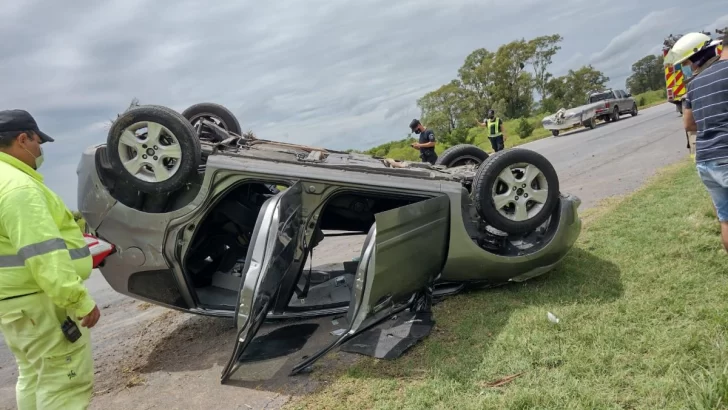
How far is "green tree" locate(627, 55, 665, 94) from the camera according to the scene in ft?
201

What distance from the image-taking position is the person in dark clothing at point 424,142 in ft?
31.7

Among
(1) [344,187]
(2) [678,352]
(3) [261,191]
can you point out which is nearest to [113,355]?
(3) [261,191]

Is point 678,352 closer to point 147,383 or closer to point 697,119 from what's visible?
point 697,119

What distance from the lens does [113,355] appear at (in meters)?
4.49

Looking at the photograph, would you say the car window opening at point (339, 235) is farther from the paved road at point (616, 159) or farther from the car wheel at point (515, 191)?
the paved road at point (616, 159)

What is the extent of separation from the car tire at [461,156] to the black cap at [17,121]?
3890 mm

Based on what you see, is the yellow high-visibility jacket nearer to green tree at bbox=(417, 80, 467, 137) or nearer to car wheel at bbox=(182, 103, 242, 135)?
car wheel at bbox=(182, 103, 242, 135)

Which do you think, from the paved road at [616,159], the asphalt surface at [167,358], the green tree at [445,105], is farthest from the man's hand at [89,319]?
the green tree at [445,105]

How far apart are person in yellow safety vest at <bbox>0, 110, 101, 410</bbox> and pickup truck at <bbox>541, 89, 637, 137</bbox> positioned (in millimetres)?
21284

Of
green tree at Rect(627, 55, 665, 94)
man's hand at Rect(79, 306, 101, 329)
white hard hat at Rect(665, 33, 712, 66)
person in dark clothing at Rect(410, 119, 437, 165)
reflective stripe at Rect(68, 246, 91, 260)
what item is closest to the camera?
man's hand at Rect(79, 306, 101, 329)

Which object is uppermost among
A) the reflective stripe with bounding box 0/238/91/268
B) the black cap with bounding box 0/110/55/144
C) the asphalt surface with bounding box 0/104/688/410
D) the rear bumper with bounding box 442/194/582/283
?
the black cap with bounding box 0/110/55/144

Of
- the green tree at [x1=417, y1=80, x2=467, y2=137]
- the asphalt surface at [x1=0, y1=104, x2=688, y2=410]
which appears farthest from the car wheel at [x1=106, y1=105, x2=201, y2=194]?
the green tree at [x1=417, y1=80, x2=467, y2=137]

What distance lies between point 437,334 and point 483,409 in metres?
1.11

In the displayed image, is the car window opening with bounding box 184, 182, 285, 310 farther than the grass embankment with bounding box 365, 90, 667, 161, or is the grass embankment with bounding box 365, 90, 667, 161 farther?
the grass embankment with bounding box 365, 90, 667, 161
